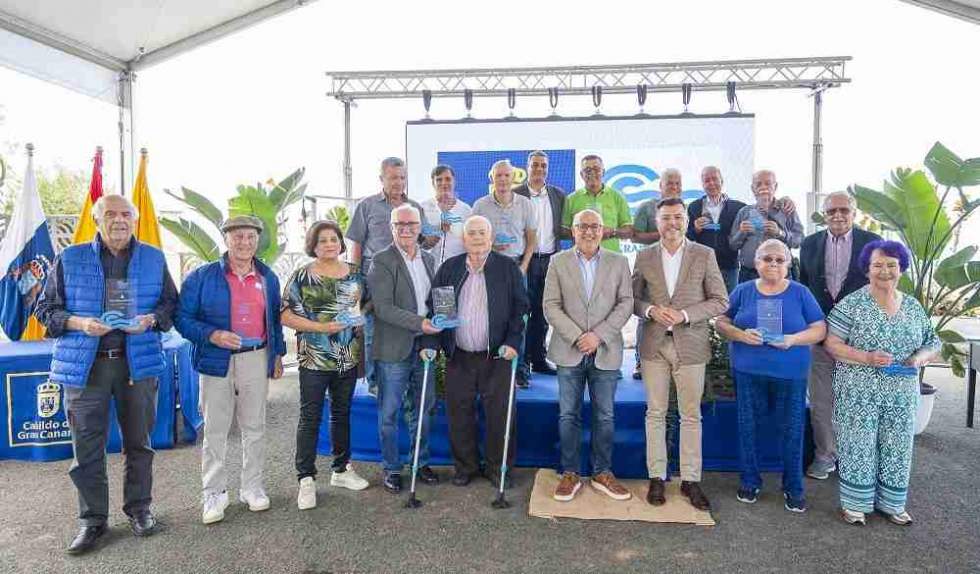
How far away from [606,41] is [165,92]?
6268 millimetres

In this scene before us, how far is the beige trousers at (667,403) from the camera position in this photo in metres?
3.27

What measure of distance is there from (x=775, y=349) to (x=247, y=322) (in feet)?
9.09

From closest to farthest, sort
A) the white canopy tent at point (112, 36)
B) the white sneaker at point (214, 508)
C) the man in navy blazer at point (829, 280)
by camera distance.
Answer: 1. the white sneaker at point (214, 508)
2. the man in navy blazer at point (829, 280)
3. the white canopy tent at point (112, 36)

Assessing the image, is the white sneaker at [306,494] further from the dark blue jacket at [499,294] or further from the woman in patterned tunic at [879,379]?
the woman in patterned tunic at [879,379]

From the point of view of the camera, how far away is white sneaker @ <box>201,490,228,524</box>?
3.16 m

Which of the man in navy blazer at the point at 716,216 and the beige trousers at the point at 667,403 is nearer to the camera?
the beige trousers at the point at 667,403

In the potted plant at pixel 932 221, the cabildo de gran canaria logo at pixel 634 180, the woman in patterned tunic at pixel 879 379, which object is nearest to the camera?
the woman in patterned tunic at pixel 879 379

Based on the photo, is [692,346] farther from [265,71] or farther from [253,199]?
[265,71]

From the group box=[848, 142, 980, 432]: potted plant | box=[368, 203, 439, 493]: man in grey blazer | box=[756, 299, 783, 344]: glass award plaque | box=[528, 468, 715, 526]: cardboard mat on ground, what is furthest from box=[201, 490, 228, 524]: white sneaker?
box=[848, 142, 980, 432]: potted plant

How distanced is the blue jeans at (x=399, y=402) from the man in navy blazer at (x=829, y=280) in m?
2.43

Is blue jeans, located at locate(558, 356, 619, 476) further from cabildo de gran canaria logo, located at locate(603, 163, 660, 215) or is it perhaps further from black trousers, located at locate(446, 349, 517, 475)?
cabildo de gran canaria logo, located at locate(603, 163, 660, 215)

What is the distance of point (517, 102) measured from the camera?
7.22 metres

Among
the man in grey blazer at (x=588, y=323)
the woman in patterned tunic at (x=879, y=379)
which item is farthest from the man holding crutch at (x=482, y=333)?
the woman in patterned tunic at (x=879, y=379)

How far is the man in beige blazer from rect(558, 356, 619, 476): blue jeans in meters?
0.22
